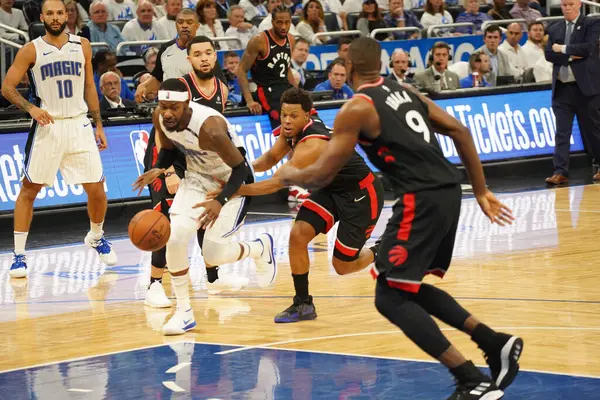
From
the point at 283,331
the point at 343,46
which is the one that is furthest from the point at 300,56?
the point at 283,331

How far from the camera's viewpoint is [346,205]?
8094 mm

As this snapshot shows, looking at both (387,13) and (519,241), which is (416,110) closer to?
(519,241)

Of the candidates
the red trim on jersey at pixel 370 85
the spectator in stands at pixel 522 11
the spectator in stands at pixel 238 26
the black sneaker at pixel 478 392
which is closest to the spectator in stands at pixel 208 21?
the spectator in stands at pixel 238 26

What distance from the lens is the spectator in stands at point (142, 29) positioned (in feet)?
51.4

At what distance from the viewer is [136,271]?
1030 cm

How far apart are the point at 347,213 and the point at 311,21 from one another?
9.40 meters

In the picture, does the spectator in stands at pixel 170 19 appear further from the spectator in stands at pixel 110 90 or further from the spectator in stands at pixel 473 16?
the spectator in stands at pixel 473 16

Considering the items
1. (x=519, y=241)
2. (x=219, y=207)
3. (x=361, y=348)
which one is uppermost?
(x=219, y=207)

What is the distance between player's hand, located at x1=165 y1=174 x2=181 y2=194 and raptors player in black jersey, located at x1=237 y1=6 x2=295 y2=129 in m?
4.45

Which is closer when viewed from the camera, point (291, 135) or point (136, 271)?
point (291, 135)

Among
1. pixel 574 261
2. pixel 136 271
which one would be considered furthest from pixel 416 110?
pixel 136 271

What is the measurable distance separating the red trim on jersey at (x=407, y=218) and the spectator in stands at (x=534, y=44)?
12492mm

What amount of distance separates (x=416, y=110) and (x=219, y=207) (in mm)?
1810

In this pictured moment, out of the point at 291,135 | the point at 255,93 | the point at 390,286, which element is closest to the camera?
the point at 390,286
